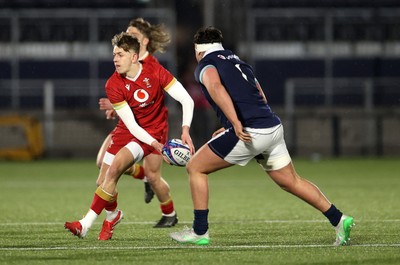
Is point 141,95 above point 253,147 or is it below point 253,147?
above

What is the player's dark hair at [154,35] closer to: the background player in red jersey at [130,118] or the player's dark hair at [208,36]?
the background player in red jersey at [130,118]

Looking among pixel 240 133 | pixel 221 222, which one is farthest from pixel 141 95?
pixel 221 222

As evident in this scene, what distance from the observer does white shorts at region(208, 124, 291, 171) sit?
828 centimetres

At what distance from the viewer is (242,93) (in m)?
8.37

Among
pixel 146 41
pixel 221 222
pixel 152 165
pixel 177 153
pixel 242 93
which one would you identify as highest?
pixel 146 41

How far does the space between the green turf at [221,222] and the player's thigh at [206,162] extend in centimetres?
62

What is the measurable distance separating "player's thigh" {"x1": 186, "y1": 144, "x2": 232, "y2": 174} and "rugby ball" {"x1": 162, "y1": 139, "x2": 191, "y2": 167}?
32 cm

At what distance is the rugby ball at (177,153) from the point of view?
28.5ft

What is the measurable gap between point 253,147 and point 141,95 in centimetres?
148

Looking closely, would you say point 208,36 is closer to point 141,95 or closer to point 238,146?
point 238,146


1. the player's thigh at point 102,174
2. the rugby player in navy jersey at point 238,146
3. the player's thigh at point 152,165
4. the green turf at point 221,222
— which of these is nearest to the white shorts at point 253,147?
the rugby player in navy jersey at point 238,146

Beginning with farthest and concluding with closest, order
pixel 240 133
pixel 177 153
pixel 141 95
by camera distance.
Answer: pixel 141 95 < pixel 177 153 < pixel 240 133

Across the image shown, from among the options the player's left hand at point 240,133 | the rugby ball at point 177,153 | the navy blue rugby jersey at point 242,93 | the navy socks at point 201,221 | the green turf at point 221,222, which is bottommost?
the green turf at point 221,222

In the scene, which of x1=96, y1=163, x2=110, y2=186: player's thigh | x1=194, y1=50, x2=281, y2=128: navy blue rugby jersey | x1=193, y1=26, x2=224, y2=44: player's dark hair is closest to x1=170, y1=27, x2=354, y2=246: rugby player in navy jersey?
x1=194, y1=50, x2=281, y2=128: navy blue rugby jersey
